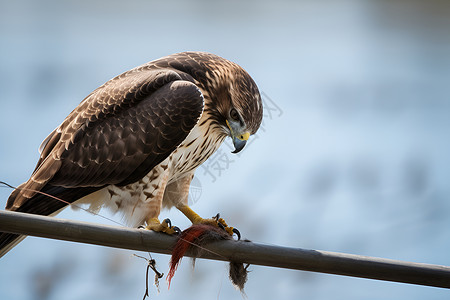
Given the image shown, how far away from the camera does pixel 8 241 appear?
3021mm

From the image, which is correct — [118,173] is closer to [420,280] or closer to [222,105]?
[222,105]

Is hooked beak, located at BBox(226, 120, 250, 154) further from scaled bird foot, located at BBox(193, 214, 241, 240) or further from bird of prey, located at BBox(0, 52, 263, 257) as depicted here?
scaled bird foot, located at BBox(193, 214, 241, 240)

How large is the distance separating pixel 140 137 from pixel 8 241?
85 centimetres

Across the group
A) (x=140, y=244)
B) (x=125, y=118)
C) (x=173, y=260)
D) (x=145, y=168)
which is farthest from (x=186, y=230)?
(x=125, y=118)

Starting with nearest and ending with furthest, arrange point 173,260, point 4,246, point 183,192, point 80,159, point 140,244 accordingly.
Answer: point 140,244 → point 173,260 → point 4,246 → point 80,159 → point 183,192

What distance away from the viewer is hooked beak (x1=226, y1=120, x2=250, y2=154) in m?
3.30

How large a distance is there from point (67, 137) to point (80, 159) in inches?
6.7

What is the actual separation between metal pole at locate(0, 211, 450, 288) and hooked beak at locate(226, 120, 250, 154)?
38.9 inches

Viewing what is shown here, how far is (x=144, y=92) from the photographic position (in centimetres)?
328

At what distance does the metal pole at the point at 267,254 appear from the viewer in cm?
213

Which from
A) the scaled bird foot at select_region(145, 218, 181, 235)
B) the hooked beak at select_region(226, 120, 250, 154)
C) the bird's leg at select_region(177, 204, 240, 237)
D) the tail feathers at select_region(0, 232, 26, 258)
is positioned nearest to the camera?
the scaled bird foot at select_region(145, 218, 181, 235)

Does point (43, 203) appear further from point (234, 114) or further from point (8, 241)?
point (234, 114)

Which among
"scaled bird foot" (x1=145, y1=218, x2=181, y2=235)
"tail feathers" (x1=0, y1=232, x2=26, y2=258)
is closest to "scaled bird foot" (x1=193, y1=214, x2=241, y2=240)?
"scaled bird foot" (x1=145, y1=218, x2=181, y2=235)

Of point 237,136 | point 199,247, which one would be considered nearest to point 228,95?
point 237,136
